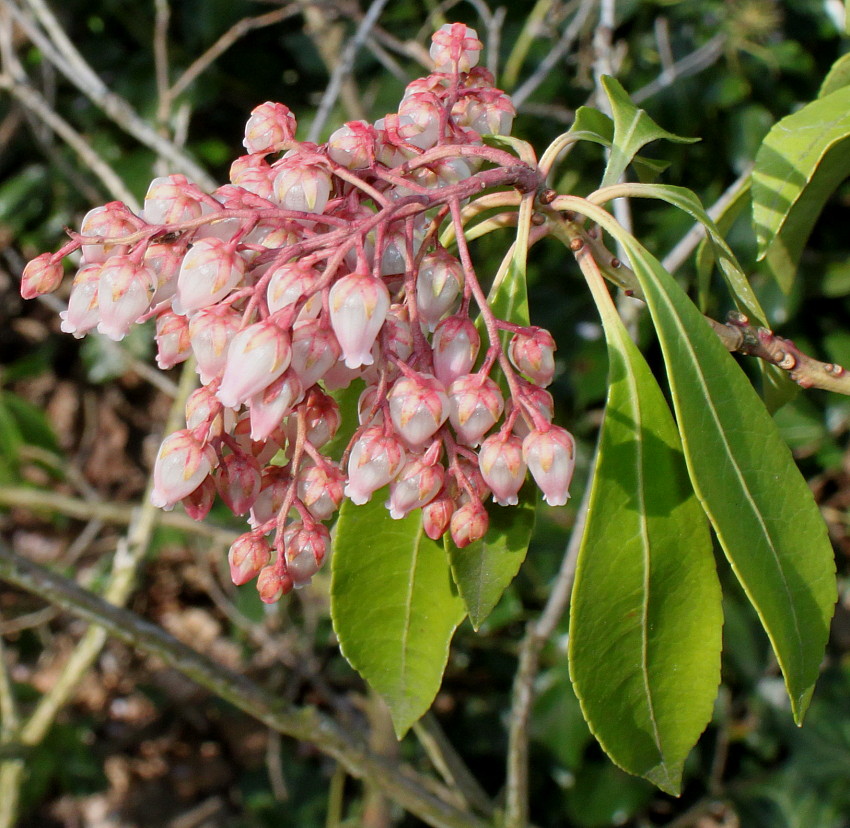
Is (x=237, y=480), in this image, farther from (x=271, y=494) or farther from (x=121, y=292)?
(x=121, y=292)

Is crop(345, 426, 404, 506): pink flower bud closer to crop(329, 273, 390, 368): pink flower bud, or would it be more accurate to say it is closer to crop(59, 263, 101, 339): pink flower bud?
crop(329, 273, 390, 368): pink flower bud

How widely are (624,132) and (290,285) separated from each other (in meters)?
0.45

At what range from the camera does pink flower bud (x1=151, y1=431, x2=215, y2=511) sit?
2.87 feet

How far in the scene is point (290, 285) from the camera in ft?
2.70

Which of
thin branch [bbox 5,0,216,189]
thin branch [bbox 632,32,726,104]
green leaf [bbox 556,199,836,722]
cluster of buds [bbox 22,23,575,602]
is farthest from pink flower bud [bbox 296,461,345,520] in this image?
thin branch [bbox 632,32,726,104]

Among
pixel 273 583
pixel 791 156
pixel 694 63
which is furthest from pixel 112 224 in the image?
pixel 694 63

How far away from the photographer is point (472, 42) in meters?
1.11

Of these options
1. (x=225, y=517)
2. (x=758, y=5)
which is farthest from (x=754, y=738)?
(x=758, y=5)

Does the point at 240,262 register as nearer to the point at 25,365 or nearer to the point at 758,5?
the point at 758,5

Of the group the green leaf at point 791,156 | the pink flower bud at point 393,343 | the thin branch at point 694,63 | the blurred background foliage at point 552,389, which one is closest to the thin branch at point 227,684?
the blurred background foliage at point 552,389

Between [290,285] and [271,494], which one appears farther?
[271,494]

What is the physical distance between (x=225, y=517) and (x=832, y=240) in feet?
6.59

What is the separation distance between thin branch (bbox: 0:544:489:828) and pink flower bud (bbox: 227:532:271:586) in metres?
0.55

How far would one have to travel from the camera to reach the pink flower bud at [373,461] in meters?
0.89
